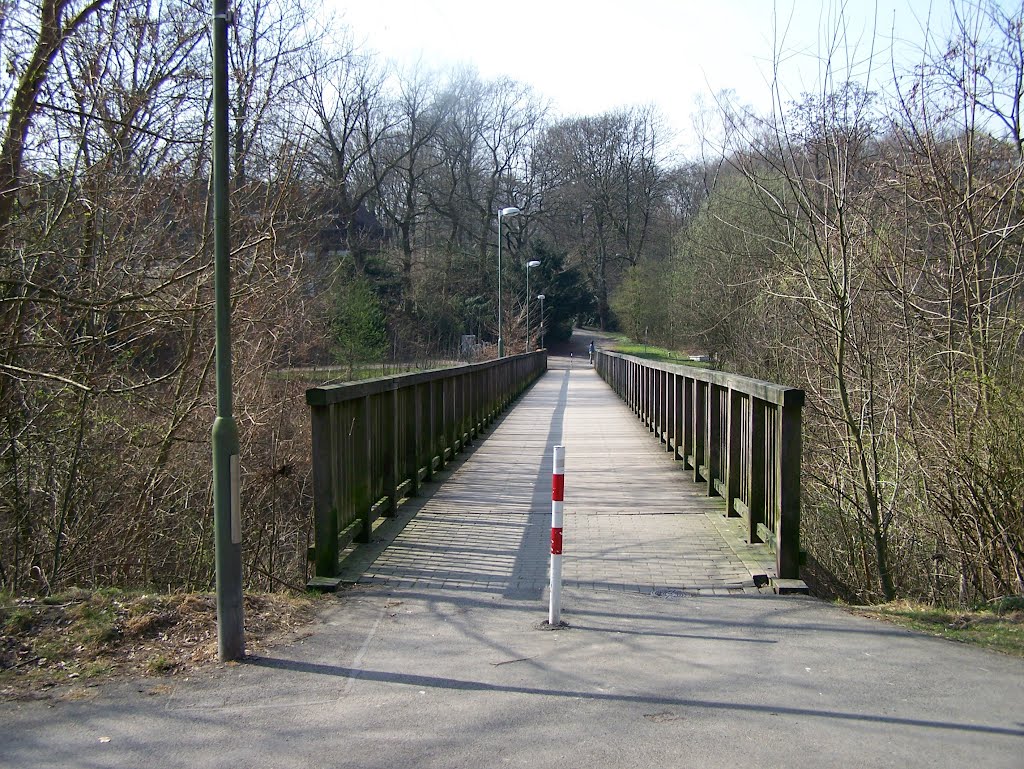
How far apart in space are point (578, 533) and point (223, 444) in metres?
3.99

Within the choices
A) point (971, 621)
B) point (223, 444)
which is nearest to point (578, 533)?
point (971, 621)

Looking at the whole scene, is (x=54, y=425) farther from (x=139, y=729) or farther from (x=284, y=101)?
(x=139, y=729)

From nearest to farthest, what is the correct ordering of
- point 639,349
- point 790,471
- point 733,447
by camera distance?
point 790,471 → point 733,447 → point 639,349

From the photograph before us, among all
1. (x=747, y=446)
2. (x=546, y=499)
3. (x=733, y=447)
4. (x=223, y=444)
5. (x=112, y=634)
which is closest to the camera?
(x=223, y=444)

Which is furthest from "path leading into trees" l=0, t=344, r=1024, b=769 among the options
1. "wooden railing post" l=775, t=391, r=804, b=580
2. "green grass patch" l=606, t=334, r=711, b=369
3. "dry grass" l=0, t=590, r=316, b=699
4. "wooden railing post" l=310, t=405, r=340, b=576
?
"green grass patch" l=606, t=334, r=711, b=369

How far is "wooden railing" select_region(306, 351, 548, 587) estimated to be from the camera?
6.01 m

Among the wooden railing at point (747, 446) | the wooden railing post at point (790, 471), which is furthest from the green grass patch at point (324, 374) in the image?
the wooden railing post at point (790, 471)

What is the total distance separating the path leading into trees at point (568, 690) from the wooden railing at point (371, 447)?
0.44 metres

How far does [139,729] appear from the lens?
12.4 feet

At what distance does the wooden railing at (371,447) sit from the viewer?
601 centimetres

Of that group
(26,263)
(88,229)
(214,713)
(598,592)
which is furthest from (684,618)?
(88,229)

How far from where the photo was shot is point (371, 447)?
7.55m

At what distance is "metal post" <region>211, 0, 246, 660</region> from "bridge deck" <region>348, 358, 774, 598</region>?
166 centimetres

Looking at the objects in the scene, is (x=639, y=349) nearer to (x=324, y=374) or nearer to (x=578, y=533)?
(x=324, y=374)
